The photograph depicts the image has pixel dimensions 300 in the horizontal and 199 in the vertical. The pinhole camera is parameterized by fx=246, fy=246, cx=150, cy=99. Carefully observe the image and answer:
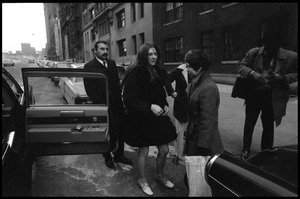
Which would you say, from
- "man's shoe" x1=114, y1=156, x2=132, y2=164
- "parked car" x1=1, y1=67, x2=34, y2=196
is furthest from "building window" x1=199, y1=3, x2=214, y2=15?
"parked car" x1=1, y1=67, x2=34, y2=196

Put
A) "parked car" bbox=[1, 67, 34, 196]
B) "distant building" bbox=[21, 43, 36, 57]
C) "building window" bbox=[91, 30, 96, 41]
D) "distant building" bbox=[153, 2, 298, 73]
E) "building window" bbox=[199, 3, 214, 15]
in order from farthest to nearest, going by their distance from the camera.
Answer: "distant building" bbox=[21, 43, 36, 57], "building window" bbox=[91, 30, 96, 41], "building window" bbox=[199, 3, 214, 15], "distant building" bbox=[153, 2, 298, 73], "parked car" bbox=[1, 67, 34, 196]

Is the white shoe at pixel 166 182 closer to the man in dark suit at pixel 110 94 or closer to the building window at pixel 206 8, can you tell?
the man in dark suit at pixel 110 94

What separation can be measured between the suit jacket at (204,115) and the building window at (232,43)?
1125 centimetres

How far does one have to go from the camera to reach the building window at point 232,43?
13.0 m

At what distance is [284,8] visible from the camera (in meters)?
10.5

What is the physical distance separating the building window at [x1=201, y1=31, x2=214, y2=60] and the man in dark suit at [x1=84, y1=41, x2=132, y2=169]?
11.9 metres

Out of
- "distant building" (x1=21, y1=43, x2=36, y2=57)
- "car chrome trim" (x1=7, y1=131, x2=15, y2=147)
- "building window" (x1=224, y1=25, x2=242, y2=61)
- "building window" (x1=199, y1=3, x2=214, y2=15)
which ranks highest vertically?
"distant building" (x1=21, y1=43, x2=36, y2=57)

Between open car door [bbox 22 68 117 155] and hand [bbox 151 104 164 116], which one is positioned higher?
hand [bbox 151 104 164 116]

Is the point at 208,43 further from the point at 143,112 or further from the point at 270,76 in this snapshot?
the point at 143,112

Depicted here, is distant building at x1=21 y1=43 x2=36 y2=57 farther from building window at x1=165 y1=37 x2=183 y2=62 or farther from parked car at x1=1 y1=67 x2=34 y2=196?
parked car at x1=1 y1=67 x2=34 y2=196

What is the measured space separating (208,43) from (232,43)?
2009 millimetres

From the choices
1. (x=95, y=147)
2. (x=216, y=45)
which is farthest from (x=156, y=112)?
(x=216, y=45)

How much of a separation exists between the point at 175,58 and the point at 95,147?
616 inches

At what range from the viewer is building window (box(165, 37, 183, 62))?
17.8 m
